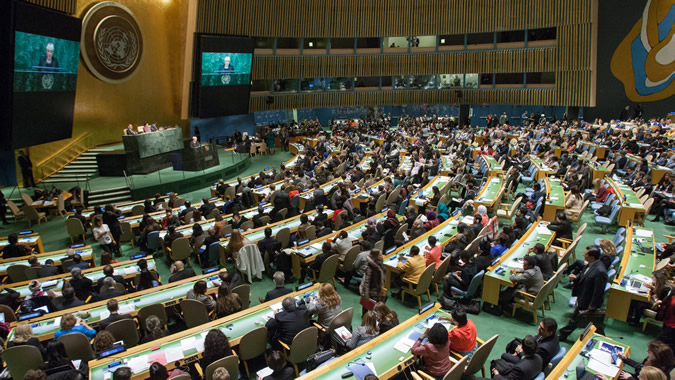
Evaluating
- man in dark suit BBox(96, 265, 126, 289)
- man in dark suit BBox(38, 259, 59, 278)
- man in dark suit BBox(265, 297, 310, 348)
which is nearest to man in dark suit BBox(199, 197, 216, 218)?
man in dark suit BBox(38, 259, 59, 278)

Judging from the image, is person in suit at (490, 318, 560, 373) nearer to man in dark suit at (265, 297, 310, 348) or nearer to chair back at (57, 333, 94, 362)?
man in dark suit at (265, 297, 310, 348)

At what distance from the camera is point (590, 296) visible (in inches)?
271

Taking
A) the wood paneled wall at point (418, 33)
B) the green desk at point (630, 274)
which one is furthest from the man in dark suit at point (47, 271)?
the wood paneled wall at point (418, 33)

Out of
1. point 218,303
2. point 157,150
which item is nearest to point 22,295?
point 218,303

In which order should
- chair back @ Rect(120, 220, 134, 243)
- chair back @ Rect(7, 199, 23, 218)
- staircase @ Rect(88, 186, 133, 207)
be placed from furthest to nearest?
staircase @ Rect(88, 186, 133, 207) → chair back @ Rect(7, 199, 23, 218) → chair back @ Rect(120, 220, 134, 243)

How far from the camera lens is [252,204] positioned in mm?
14016

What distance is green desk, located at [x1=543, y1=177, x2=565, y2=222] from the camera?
11.4m

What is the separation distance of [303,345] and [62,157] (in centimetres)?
1725

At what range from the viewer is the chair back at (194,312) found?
6.64 m

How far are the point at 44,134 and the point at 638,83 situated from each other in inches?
1272

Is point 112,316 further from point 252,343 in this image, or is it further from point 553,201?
point 553,201

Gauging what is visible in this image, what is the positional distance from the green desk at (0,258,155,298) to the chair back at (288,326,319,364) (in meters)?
4.24

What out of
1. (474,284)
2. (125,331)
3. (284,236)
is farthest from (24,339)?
(474,284)

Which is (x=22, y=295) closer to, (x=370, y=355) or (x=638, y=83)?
(x=370, y=355)
